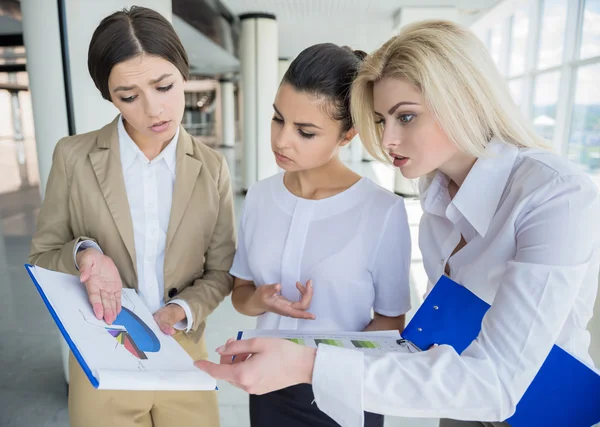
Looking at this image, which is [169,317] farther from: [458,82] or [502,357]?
[458,82]

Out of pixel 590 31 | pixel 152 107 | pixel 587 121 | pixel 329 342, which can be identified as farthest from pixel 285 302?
pixel 587 121

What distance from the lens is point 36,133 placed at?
7.27 ft

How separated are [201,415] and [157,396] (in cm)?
16

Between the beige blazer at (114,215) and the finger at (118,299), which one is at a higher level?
the beige blazer at (114,215)

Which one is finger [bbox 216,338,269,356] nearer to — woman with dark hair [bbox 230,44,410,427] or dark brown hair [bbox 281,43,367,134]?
woman with dark hair [bbox 230,44,410,427]

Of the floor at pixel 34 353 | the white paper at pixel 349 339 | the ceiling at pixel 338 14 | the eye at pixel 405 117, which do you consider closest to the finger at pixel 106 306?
the white paper at pixel 349 339

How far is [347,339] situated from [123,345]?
19.8 inches

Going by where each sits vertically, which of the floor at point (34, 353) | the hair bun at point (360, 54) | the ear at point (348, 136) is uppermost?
the hair bun at point (360, 54)

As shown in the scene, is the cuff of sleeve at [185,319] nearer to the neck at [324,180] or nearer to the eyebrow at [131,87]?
the neck at [324,180]

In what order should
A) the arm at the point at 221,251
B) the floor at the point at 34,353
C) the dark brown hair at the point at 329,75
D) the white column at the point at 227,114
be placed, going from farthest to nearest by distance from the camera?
1. the white column at the point at 227,114
2. the floor at the point at 34,353
3. the arm at the point at 221,251
4. the dark brown hair at the point at 329,75

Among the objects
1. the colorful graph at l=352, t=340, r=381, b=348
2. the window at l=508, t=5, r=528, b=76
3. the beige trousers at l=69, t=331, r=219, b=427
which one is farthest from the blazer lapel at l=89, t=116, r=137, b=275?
the window at l=508, t=5, r=528, b=76

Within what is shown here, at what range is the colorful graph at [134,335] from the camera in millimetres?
944

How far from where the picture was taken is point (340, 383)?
2.51 ft

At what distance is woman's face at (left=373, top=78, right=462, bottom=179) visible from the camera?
954 mm
